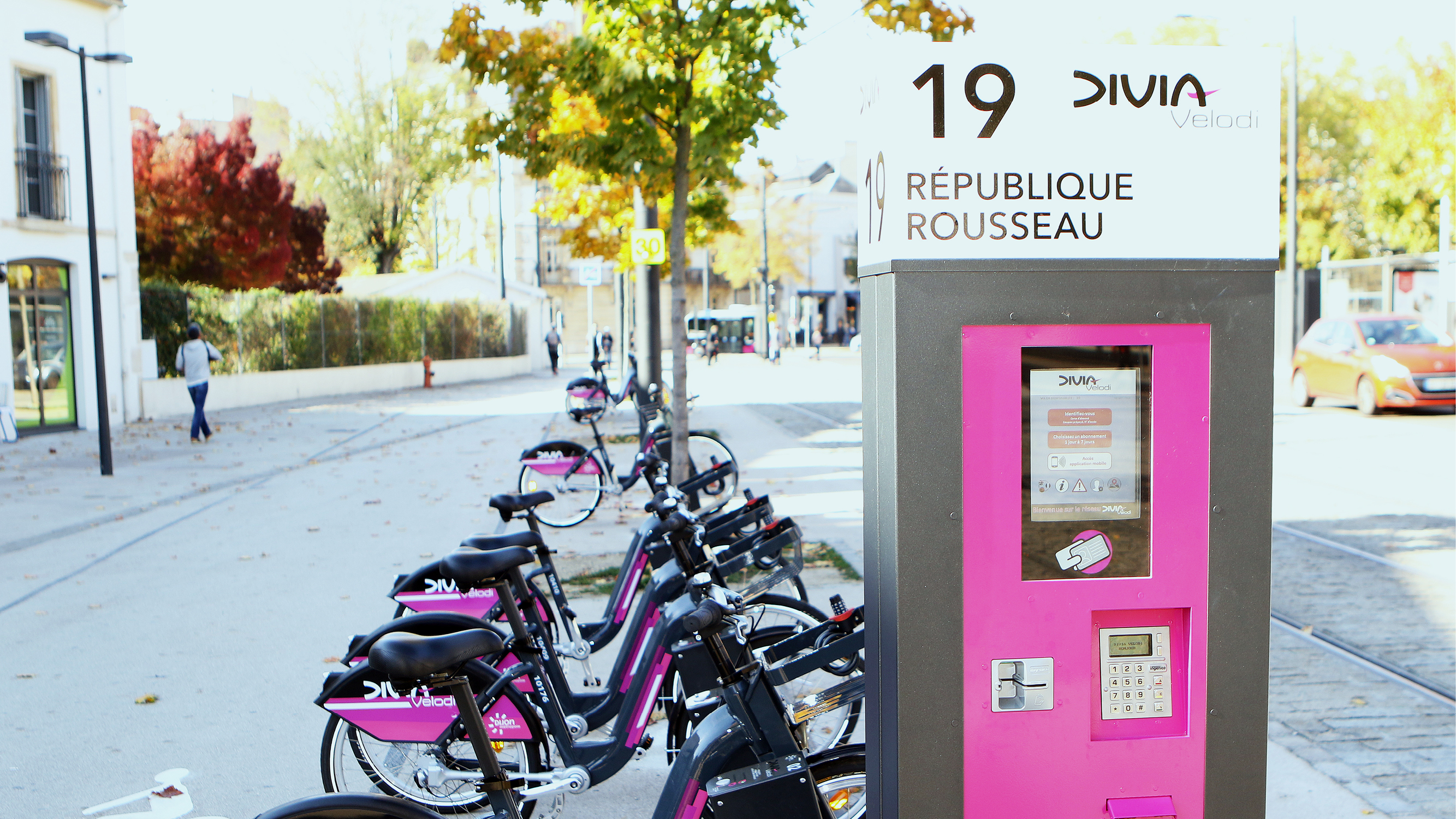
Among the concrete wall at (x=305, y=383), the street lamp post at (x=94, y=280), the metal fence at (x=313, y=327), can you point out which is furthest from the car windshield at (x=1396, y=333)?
the metal fence at (x=313, y=327)

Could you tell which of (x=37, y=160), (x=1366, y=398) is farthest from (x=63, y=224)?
(x=1366, y=398)

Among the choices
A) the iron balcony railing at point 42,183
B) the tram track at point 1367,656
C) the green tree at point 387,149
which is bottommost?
the tram track at point 1367,656

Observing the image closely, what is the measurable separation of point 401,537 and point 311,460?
6.17 meters

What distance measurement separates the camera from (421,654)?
109 inches

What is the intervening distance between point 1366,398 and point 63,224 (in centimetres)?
2026

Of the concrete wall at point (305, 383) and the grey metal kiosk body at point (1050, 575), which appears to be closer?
the grey metal kiosk body at point (1050, 575)

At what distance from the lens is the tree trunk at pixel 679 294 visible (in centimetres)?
924

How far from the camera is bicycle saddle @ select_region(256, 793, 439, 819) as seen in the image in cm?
236

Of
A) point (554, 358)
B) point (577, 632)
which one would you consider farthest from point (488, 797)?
point (554, 358)

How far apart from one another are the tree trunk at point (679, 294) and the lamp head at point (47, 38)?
8.71 metres

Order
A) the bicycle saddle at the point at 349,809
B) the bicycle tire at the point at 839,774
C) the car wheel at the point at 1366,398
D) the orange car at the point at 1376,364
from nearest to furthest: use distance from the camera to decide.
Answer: the bicycle saddle at the point at 349,809
the bicycle tire at the point at 839,774
the orange car at the point at 1376,364
the car wheel at the point at 1366,398

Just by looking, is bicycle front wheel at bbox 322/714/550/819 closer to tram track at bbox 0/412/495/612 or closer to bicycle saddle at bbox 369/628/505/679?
bicycle saddle at bbox 369/628/505/679

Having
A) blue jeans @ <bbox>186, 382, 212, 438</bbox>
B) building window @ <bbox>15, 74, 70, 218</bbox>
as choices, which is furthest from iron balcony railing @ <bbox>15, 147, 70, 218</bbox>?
blue jeans @ <bbox>186, 382, 212, 438</bbox>

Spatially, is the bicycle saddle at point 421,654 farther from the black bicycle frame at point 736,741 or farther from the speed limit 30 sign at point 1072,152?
the speed limit 30 sign at point 1072,152
